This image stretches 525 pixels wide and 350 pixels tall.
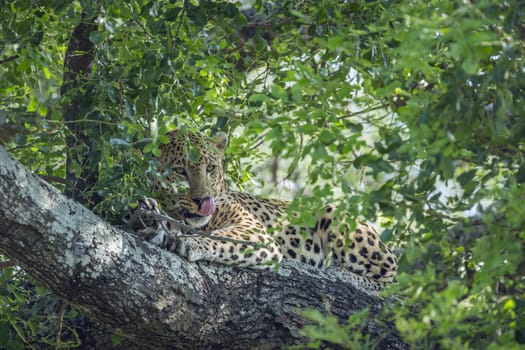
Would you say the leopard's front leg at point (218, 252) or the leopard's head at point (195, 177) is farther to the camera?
the leopard's head at point (195, 177)

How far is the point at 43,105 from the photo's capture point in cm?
762

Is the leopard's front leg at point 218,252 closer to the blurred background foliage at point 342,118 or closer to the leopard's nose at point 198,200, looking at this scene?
the blurred background foliage at point 342,118

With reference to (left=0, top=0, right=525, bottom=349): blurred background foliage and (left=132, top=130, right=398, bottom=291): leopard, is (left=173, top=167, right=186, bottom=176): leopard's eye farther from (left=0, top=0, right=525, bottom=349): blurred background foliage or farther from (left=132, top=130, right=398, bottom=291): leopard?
(left=0, top=0, right=525, bottom=349): blurred background foliage

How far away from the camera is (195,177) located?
904 cm

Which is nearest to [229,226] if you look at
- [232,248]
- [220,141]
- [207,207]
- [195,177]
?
[207,207]

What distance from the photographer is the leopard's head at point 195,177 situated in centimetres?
880

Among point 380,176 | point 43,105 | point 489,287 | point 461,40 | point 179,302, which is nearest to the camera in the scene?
point 461,40

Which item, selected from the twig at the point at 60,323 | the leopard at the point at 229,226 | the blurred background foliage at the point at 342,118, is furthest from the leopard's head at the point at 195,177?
the twig at the point at 60,323

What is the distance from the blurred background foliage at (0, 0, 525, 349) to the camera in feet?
16.5

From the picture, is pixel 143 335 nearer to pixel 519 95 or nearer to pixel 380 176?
pixel 380 176

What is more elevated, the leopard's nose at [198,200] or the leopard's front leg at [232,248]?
the leopard's front leg at [232,248]

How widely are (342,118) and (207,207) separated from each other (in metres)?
2.70

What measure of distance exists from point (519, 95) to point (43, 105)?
3700 mm

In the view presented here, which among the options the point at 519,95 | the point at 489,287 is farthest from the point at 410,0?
the point at 489,287
